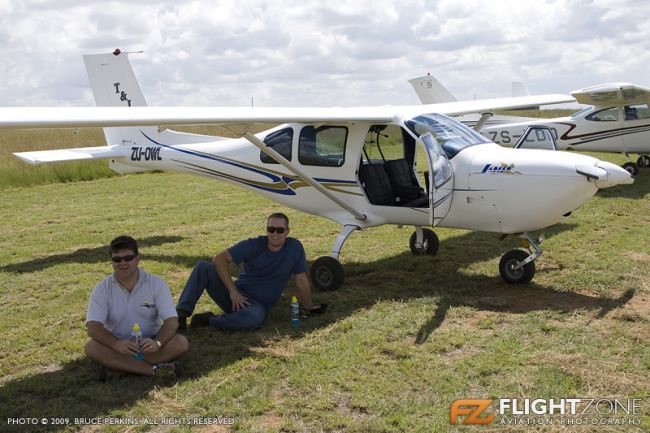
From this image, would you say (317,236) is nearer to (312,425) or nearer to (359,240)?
(359,240)

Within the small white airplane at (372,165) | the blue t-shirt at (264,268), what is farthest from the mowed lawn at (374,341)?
the small white airplane at (372,165)

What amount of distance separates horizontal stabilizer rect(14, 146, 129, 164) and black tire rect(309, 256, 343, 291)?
4.27 metres

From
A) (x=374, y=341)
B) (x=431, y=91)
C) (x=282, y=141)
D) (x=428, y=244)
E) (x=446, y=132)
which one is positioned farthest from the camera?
(x=431, y=91)

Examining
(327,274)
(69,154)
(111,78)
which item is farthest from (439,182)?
(111,78)

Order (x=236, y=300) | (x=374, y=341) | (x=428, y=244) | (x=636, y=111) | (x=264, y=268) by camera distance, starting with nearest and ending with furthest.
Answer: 1. (x=374, y=341)
2. (x=236, y=300)
3. (x=264, y=268)
4. (x=428, y=244)
5. (x=636, y=111)

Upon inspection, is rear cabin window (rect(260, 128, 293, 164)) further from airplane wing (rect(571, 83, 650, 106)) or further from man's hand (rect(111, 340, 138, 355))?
airplane wing (rect(571, 83, 650, 106))

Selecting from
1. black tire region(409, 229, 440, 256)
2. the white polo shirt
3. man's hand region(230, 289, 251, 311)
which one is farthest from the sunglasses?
black tire region(409, 229, 440, 256)

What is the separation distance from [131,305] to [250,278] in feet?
4.70

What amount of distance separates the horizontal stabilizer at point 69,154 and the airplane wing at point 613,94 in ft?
34.7

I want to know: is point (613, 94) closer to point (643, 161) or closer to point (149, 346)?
point (643, 161)

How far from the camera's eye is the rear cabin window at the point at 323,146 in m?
7.87

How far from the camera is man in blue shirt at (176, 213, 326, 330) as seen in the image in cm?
596

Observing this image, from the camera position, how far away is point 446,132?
727 cm

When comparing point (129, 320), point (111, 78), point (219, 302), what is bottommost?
point (219, 302)
